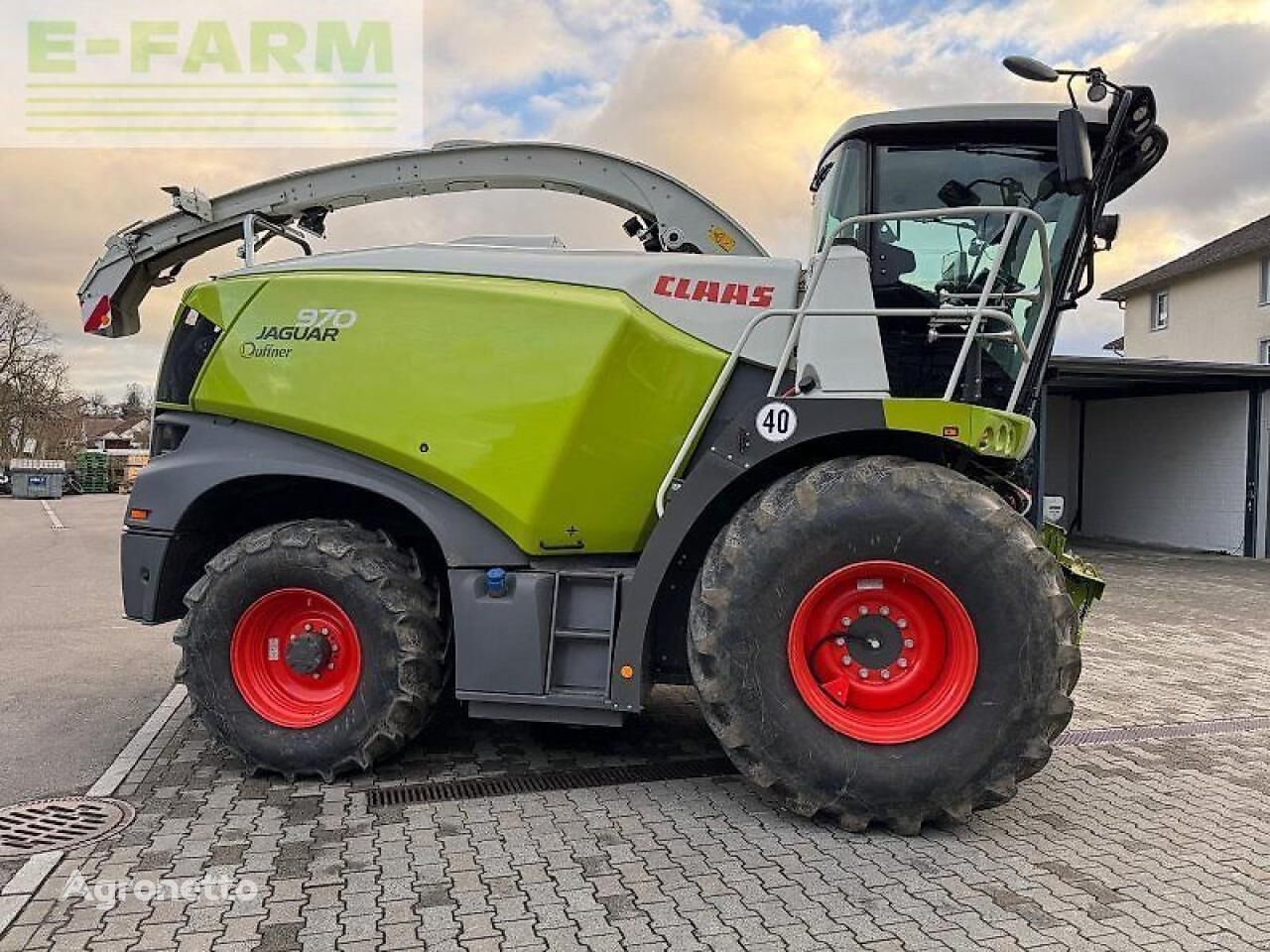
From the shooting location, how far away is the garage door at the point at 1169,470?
1775cm

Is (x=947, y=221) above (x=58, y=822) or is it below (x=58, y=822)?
above

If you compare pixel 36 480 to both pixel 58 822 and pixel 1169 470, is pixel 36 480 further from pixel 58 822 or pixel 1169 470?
pixel 58 822

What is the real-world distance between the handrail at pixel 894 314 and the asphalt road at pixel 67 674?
11.2ft

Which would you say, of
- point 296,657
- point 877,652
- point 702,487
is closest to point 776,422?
point 702,487

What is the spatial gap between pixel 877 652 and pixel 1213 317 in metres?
28.4

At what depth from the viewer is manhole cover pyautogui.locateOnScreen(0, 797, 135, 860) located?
390 centimetres

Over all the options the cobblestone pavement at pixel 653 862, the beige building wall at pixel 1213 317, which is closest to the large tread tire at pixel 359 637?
the cobblestone pavement at pixel 653 862

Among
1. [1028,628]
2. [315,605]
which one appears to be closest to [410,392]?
[315,605]

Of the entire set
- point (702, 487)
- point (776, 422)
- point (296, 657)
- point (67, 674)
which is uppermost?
point (776, 422)

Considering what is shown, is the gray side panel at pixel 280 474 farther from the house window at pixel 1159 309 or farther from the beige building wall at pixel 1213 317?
the house window at pixel 1159 309

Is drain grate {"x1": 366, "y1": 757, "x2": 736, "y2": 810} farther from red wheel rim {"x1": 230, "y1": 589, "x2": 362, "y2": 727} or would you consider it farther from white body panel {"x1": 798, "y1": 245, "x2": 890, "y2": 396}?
white body panel {"x1": 798, "y1": 245, "x2": 890, "y2": 396}

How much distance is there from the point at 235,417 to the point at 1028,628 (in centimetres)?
372

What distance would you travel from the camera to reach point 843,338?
4.41 m

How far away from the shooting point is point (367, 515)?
16.4 feet
